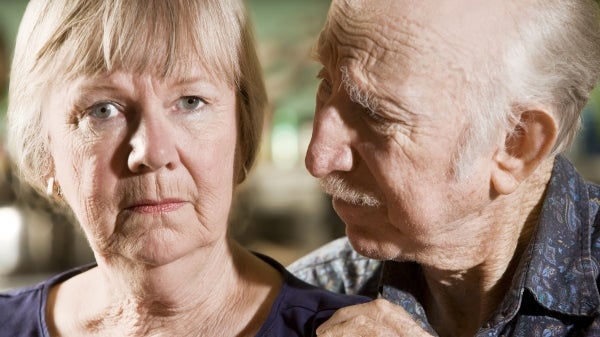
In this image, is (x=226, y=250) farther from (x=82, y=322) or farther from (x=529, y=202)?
(x=529, y=202)

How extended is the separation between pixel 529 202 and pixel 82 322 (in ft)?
3.41

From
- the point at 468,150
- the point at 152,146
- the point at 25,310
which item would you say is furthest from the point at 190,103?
the point at 25,310

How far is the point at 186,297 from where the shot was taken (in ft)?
5.35

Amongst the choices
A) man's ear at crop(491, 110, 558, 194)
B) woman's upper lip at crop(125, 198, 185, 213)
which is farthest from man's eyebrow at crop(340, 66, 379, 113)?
woman's upper lip at crop(125, 198, 185, 213)

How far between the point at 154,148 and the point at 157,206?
0.40 feet

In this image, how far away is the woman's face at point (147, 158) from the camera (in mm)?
1491

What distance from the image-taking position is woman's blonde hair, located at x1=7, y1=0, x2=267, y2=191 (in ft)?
4.88

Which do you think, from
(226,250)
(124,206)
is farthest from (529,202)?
(124,206)

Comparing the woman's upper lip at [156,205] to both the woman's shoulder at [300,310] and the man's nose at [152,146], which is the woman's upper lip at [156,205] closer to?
the man's nose at [152,146]

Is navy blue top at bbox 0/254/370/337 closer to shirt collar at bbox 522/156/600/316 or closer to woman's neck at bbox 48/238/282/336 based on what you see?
woman's neck at bbox 48/238/282/336

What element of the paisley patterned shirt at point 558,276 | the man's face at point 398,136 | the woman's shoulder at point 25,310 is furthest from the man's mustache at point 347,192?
the woman's shoulder at point 25,310

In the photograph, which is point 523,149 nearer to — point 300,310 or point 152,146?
point 300,310

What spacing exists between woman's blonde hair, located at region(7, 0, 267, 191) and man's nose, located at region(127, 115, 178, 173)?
0.32ft

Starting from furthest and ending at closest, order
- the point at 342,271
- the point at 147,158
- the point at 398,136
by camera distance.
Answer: the point at 342,271
the point at 398,136
the point at 147,158
